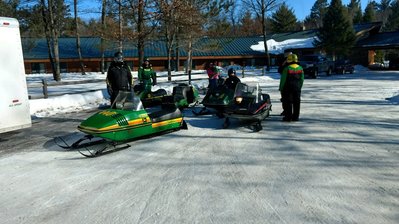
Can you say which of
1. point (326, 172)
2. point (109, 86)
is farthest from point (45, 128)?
point (326, 172)

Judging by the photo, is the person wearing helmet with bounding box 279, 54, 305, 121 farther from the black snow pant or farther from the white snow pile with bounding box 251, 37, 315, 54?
the white snow pile with bounding box 251, 37, 315, 54

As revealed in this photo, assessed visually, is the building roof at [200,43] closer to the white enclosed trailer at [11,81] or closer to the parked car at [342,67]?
the parked car at [342,67]

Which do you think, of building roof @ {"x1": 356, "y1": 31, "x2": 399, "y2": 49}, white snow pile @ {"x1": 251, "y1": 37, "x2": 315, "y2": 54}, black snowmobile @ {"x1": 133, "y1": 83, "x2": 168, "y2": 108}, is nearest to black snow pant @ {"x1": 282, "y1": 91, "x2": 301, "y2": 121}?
black snowmobile @ {"x1": 133, "y1": 83, "x2": 168, "y2": 108}

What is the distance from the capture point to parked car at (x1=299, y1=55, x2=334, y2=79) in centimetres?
2488

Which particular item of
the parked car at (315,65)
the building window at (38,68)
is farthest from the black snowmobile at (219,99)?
the building window at (38,68)

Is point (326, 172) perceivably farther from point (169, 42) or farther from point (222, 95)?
point (169, 42)

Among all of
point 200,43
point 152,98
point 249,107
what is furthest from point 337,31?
point 249,107

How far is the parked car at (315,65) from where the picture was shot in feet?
81.6

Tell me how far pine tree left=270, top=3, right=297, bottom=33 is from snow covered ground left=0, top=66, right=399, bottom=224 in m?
50.9

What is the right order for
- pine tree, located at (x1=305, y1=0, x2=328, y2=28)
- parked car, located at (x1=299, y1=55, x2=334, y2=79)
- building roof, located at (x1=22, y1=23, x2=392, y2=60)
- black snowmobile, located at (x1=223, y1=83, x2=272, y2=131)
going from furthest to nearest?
1. pine tree, located at (x1=305, y1=0, x2=328, y2=28)
2. building roof, located at (x1=22, y1=23, x2=392, y2=60)
3. parked car, located at (x1=299, y1=55, x2=334, y2=79)
4. black snowmobile, located at (x1=223, y1=83, x2=272, y2=131)

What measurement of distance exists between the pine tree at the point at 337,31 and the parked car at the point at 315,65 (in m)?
10.4

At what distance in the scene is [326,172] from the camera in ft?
16.1

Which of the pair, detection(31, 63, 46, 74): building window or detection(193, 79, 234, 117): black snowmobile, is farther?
detection(31, 63, 46, 74): building window

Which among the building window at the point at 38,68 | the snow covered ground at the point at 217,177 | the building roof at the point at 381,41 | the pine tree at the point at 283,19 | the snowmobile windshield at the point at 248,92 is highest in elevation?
the pine tree at the point at 283,19
